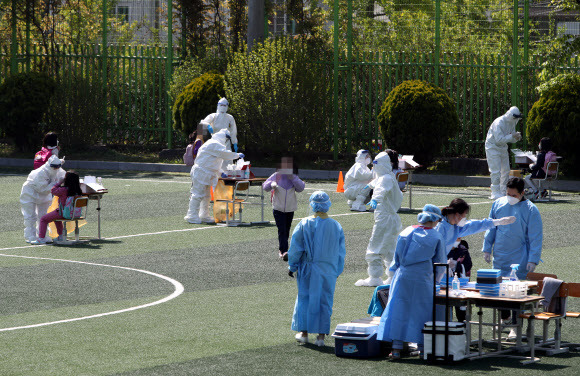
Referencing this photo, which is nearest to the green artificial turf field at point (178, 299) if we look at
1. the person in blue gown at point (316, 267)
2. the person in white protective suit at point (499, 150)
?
the person in blue gown at point (316, 267)

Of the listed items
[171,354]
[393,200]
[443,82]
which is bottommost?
[171,354]

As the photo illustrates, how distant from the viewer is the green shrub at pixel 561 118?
2575 centimetres

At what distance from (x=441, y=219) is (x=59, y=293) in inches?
202

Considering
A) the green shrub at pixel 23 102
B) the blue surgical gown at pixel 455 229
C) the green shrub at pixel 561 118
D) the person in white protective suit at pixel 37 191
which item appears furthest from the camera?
the green shrub at pixel 23 102

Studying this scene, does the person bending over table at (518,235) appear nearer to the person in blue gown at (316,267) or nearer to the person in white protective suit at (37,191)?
the person in blue gown at (316,267)

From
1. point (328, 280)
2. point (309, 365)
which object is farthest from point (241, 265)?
point (309, 365)

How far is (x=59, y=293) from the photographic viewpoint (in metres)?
13.3

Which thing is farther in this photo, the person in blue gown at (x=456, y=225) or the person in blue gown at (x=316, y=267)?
the person in blue gown at (x=456, y=225)

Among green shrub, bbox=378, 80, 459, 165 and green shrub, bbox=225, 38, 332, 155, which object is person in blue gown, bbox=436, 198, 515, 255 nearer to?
green shrub, bbox=378, 80, 459, 165

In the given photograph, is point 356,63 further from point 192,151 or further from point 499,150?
point 192,151

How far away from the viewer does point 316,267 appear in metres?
10.7

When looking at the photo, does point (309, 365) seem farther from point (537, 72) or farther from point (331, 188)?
point (537, 72)

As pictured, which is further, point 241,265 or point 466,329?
point 241,265

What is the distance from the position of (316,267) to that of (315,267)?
0.04 ft
